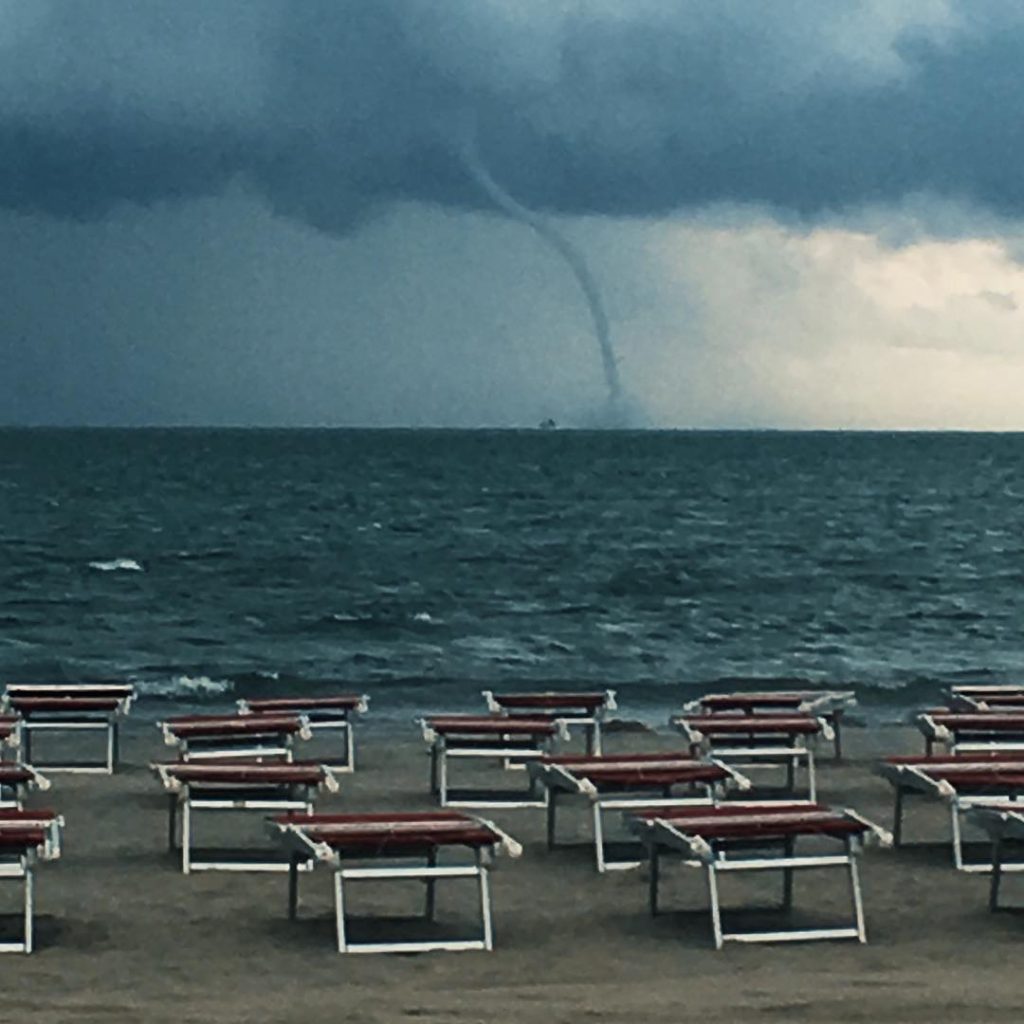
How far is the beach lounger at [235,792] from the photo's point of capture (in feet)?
39.2

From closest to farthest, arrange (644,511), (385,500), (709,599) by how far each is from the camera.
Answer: (709,599) → (644,511) → (385,500)

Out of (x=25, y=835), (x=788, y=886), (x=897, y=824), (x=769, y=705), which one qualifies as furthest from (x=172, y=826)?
(x=769, y=705)

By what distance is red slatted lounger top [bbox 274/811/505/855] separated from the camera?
10117 mm

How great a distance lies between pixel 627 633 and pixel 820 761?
20.8m

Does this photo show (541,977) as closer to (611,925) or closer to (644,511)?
(611,925)

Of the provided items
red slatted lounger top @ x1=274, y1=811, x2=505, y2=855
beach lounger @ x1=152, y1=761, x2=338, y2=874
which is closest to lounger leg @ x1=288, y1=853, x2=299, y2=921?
red slatted lounger top @ x1=274, y1=811, x2=505, y2=855

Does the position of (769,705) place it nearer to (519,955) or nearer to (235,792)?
(235,792)

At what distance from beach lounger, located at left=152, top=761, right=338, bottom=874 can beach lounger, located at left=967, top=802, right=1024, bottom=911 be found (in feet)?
12.6

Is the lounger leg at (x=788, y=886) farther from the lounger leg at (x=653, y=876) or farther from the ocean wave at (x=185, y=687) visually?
the ocean wave at (x=185, y=687)

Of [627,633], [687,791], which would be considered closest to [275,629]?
[627,633]

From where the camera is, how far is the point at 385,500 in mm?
85812

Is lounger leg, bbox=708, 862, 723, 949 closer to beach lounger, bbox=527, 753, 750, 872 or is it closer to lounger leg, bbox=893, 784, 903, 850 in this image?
beach lounger, bbox=527, 753, 750, 872

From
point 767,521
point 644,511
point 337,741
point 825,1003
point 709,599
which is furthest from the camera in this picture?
point 644,511

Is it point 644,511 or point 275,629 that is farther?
point 644,511
